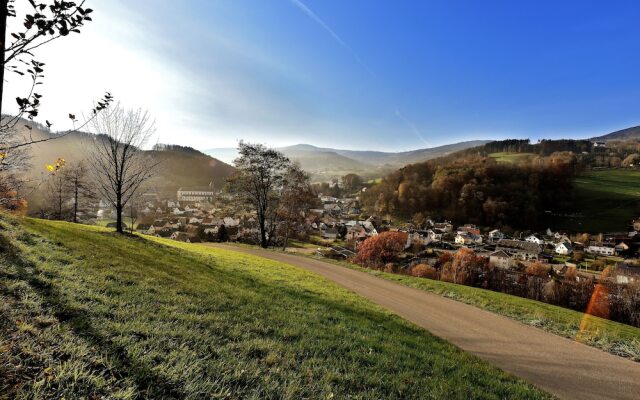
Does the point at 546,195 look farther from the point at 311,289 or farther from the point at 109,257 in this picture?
the point at 109,257

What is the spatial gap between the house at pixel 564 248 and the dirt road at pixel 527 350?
6382 centimetres

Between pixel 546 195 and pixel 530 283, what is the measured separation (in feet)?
274

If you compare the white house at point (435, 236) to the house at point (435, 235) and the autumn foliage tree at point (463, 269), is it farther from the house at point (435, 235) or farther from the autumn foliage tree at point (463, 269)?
the autumn foliage tree at point (463, 269)

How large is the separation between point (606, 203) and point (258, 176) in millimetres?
103770

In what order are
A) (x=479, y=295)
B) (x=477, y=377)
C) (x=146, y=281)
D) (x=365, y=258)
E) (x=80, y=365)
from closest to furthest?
(x=80, y=365), (x=477, y=377), (x=146, y=281), (x=479, y=295), (x=365, y=258)

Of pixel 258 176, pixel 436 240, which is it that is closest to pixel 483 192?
pixel 436 240

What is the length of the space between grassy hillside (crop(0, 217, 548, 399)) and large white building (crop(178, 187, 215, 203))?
99.0 metres

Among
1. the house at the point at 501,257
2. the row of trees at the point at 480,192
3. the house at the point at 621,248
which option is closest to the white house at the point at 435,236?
the house at the point at 501,257

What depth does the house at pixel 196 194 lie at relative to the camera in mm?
104887

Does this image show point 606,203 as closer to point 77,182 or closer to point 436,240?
point 436,240

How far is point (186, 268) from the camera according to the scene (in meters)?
Answer: 10.6

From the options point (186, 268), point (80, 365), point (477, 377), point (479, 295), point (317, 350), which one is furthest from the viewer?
point (479, 295)

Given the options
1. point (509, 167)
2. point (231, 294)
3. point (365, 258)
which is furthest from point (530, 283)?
point (509, 167)

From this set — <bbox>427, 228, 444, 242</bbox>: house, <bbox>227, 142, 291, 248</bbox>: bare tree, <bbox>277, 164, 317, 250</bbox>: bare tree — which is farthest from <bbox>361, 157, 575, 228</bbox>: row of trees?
<bbox>227, 142, 291, 248</bbox>: bare tree
